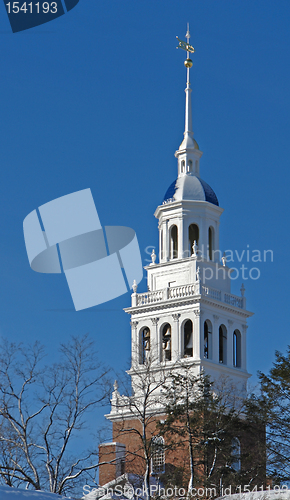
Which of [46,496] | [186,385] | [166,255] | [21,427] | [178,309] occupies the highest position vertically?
[166,255]

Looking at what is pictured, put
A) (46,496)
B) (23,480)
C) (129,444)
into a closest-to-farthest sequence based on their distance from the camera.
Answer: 1. (46,496)
2. (23,480)
3. (129,444)

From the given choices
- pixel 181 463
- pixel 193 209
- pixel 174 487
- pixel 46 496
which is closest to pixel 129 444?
pixel 181 463

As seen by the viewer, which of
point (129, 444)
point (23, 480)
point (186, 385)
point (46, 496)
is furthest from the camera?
point (129, 444)

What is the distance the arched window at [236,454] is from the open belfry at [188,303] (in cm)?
559

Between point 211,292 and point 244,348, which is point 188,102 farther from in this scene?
point 244,348

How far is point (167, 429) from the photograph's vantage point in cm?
5456

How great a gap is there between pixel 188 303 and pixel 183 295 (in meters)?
0.77

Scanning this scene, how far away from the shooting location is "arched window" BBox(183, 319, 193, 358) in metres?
67.1

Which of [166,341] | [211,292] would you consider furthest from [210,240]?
[166,341]

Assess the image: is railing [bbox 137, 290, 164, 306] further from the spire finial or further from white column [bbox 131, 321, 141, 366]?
the spire finial

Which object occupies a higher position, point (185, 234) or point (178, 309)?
point (185, 234)

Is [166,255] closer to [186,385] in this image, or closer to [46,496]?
[186,385]

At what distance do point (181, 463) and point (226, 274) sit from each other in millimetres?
16728

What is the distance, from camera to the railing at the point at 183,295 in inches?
2653
